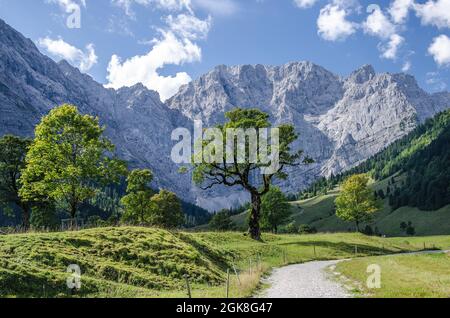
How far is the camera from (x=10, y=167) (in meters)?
70.9

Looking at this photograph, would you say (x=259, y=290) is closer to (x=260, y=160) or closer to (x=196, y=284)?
(x=196, y=284)

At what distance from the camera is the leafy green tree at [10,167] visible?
7131 centimetres

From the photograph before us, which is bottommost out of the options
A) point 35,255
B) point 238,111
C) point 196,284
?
point 196,284

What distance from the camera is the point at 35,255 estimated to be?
3044 cm

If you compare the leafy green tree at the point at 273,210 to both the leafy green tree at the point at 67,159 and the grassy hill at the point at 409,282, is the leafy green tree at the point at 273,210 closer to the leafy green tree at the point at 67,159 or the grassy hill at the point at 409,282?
the leafy green tree at the point at 67,159

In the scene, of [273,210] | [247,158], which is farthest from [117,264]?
[273,210]

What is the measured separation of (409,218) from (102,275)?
624 ft

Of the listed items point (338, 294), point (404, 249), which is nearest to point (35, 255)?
point (338, 294)

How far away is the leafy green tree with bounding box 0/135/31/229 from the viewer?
234 feet

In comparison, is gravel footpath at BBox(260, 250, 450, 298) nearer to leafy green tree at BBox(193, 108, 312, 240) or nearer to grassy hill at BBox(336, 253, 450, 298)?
grassy hill at BBox(336, 253, 450, 298)

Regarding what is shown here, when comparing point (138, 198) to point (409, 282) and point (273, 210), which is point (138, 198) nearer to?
point (273, 210)

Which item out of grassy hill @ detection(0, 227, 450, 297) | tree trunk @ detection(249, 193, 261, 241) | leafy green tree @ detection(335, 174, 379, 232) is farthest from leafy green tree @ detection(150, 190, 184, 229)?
grassy hill @ detection(0, 227, 450, 297)

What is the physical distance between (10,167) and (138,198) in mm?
28494

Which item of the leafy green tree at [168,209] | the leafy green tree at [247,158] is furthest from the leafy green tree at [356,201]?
the leafy green tree at [247,158]
